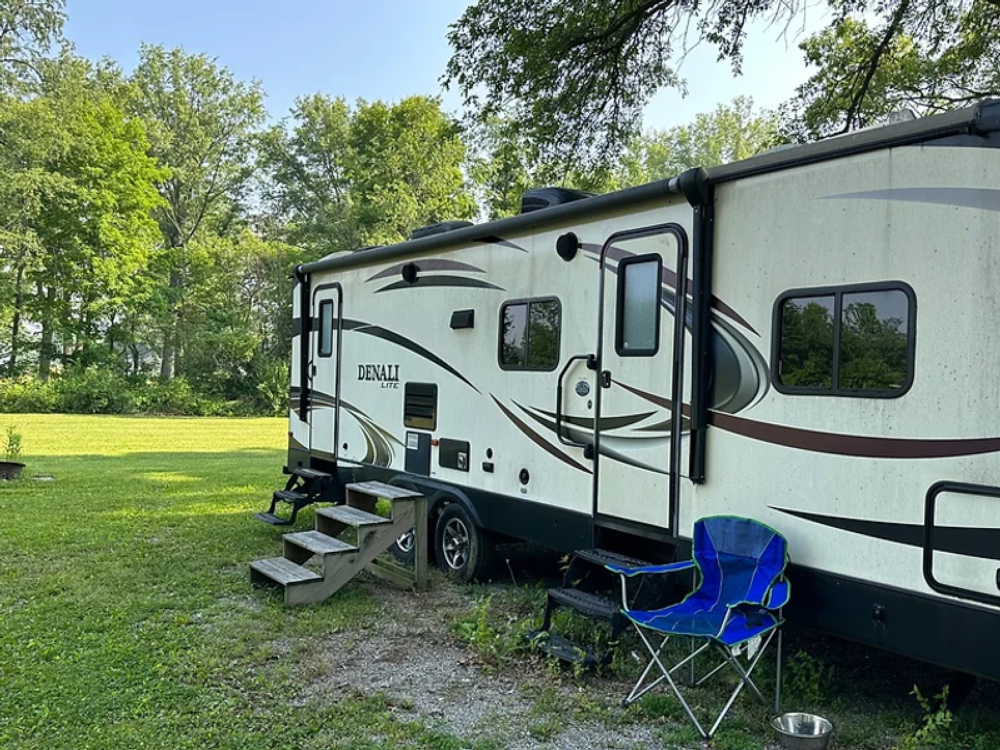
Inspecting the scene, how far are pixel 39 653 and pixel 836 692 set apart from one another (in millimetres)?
4267

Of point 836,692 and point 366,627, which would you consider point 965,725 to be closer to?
point 836,692

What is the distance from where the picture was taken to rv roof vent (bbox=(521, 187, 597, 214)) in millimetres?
5516

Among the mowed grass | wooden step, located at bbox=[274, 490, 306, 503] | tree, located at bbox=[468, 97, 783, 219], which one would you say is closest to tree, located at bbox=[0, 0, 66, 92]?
tree, located at bbox=[468, 97, 783, 219]

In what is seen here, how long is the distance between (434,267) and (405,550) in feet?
7.58

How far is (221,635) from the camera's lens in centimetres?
477

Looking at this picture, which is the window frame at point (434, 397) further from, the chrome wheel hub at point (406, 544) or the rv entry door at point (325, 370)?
the rv entry door at point (325, 370)

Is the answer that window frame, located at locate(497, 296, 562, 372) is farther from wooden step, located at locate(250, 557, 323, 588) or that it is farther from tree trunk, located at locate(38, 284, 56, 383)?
tree trunk, located at locate(38, 284, 56, 383)

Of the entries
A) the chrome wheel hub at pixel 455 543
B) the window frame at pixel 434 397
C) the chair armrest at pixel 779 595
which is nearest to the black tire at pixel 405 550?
the chrome wheel hub at pixel 455 543

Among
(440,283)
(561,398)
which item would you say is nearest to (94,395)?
(440,283)

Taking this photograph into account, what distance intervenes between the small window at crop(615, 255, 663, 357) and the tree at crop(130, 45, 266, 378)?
29.3 m

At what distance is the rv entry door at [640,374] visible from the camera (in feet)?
14.1

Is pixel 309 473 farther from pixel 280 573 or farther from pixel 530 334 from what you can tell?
pixel 530 334

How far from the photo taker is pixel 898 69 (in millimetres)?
10953

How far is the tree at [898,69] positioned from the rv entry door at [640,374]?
304 inches
